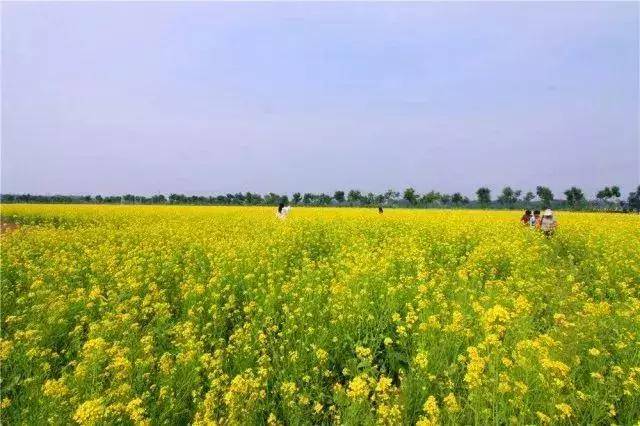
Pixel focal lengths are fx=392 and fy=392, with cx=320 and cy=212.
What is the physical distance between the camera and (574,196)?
92250 millimetres

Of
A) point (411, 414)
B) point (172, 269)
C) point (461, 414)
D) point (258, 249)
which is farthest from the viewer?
point (258, 249)

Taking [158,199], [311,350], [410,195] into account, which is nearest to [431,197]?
[410,195]

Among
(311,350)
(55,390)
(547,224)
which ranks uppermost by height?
(547,224)

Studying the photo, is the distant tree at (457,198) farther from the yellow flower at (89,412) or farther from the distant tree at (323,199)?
the yellow flower at (89,412)

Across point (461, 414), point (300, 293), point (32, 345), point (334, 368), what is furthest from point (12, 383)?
point (461, 414)

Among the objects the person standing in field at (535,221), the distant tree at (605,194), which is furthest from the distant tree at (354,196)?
the person standing in field at (535,221)

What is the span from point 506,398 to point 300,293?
3.89 m

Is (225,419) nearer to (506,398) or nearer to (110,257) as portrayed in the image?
(506,398)

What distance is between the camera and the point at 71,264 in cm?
840

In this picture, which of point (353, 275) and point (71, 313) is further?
point (353, 275)

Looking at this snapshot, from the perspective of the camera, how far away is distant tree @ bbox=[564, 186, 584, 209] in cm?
9106

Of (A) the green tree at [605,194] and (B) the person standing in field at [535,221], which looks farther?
(A) the green tree at [605,194]

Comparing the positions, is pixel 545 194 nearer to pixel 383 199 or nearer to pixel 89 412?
pixel 383 199

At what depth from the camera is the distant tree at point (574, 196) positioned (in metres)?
91.1
